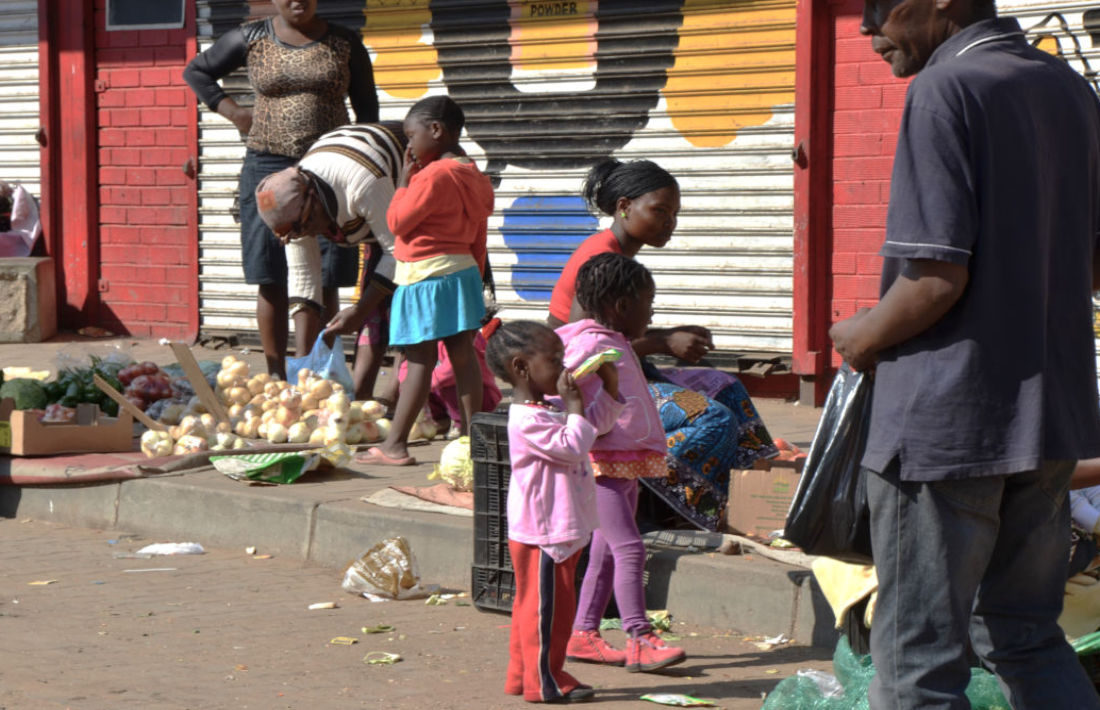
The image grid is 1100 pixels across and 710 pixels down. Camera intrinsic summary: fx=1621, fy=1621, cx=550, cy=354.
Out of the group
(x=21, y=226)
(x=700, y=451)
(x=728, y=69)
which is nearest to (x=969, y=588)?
(x=700, y=451)

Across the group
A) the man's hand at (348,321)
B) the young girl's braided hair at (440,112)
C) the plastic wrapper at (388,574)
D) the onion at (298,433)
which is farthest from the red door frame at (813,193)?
the plastic wrapper at (388,574)

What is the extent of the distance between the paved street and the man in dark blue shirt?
1.39 m

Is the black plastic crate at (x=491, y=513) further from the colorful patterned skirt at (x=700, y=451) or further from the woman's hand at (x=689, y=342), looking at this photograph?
the colorful patterned skirt at (x=700, y=451)

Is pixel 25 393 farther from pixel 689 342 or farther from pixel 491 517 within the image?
pixel 689 342

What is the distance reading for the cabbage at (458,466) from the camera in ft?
20.8

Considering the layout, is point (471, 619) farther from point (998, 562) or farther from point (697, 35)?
point (697, 35)

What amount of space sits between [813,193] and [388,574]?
4.34 m

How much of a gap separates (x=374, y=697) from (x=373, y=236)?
3.84 meters

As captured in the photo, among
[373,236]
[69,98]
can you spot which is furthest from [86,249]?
[373,236]

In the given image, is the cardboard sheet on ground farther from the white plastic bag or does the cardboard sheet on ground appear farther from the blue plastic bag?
the white plastic bag

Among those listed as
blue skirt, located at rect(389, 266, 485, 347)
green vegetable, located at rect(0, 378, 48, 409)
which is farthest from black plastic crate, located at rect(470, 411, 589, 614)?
green vegetable, located at rect(0, 378, 48, 409)

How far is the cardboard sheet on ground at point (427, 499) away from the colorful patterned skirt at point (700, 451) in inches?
32.1

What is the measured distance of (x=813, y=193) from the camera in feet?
30.0

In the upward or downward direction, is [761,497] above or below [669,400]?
below
